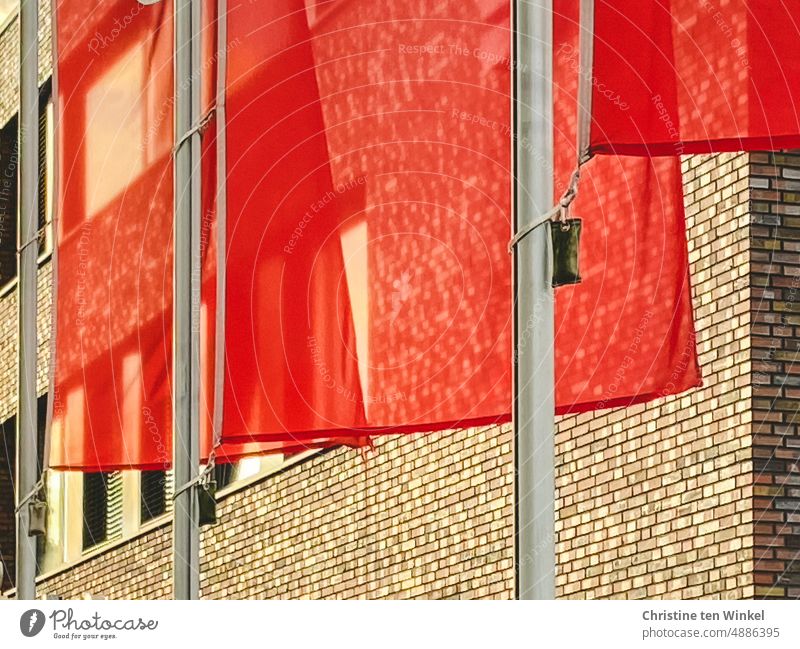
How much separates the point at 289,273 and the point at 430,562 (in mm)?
2803

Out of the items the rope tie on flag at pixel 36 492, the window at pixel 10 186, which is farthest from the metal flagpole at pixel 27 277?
the window at pixel 10 186

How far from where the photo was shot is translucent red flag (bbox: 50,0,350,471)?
33.7 feet

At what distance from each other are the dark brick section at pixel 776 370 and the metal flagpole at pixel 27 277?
458 cm

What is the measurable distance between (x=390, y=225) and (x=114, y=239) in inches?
79.2

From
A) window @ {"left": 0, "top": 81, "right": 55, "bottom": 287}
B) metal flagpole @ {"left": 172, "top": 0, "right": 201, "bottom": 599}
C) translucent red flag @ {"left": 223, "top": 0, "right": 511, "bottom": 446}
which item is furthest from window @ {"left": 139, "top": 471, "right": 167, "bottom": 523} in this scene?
translucent red flag @ {"left": 223, "top": 0, "right": 511, "bottom": 446}

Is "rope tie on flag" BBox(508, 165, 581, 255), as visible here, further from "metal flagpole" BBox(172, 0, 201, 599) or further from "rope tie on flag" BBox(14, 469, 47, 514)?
"rope tie on flag" BBox(14, 469, 47, 514)

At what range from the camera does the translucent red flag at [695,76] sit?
6.76 meters

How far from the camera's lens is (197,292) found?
31.9 ft

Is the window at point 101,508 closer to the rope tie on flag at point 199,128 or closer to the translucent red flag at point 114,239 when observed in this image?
the translucent red flag at point 114,239

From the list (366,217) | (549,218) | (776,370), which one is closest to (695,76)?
(549,218)

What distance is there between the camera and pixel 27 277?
12.2 metres

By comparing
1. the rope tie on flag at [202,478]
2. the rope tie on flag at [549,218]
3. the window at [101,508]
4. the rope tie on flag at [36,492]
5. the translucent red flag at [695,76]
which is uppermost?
the translucent red flag at [695,76]

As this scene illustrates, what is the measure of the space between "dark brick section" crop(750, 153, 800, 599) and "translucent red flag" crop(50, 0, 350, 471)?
2442 millimetres
